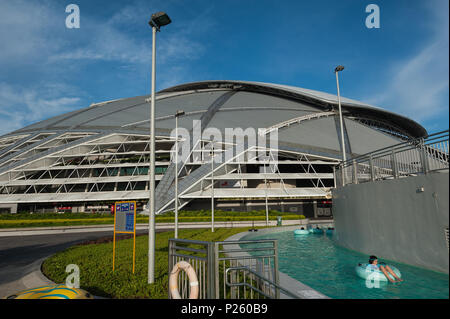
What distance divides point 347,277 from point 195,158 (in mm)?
31424

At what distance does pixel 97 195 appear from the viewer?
37.3 m

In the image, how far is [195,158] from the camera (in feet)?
127

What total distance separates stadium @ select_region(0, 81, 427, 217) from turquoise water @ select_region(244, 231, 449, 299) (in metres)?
21.7

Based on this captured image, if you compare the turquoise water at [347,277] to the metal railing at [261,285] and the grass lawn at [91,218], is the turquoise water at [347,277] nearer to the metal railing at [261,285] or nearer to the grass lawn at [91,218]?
the metal railing at [261,285]

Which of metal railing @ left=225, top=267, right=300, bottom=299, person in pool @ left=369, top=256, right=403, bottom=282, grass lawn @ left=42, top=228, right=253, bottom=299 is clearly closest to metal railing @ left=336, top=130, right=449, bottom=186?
person in pool @ left=369, top=256, right=403, bottom=282

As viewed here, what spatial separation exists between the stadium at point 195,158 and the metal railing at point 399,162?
21.3 m

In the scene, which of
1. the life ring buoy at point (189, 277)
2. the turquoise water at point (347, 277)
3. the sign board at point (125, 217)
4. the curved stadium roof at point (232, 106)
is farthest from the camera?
the curved stadium roof at point (232, 106)

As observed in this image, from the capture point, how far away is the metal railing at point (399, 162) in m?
5.45

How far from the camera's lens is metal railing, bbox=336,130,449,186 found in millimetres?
5445

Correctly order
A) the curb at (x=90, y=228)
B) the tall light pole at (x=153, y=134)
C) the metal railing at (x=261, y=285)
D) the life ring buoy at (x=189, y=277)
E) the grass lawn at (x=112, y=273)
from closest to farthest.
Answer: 1. the life ring buoy at (x=189, y=277)
2. the metal railing at (x=261, y=285)
3. the grass lawn at (x=112, y=273)
4. the tall light pole at (x=153, y=134)
5. the curb at (x=90, y=228)

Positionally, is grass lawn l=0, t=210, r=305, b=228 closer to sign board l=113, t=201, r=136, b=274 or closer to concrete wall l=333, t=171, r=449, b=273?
sign board l=113, t=201, r=136, b=274

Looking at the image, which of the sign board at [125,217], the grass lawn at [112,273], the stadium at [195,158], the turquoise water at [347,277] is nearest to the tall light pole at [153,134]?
the sign board at [125,217]

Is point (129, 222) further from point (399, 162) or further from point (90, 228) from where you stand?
point (90, 228)
